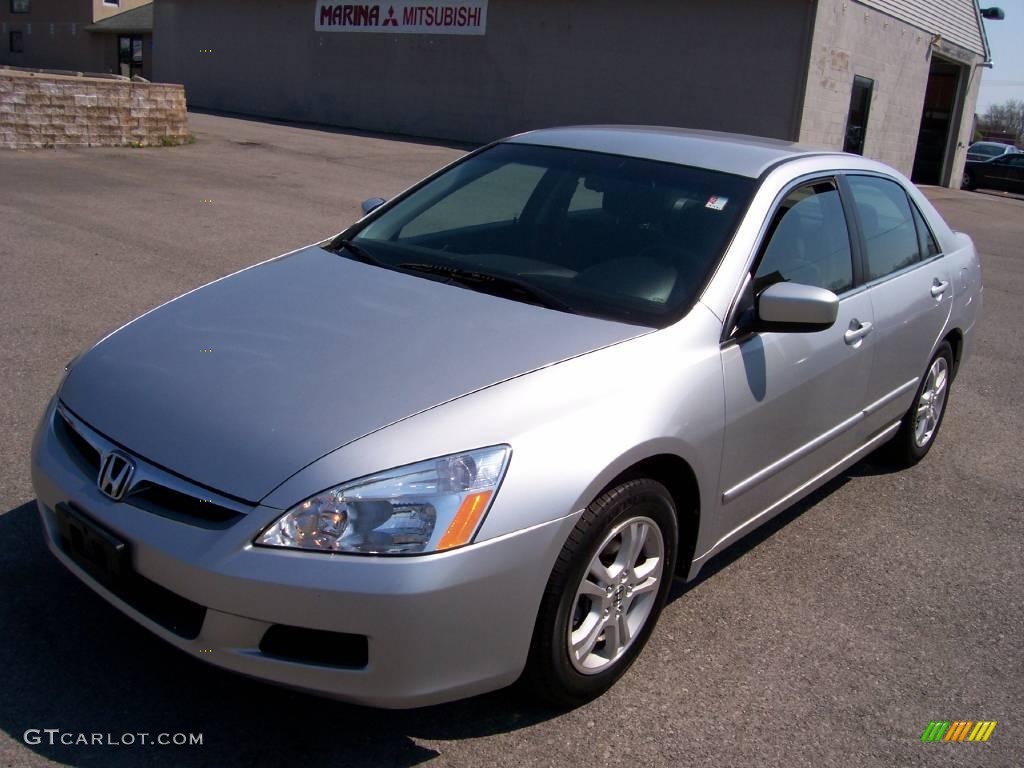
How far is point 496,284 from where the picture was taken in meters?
3.68

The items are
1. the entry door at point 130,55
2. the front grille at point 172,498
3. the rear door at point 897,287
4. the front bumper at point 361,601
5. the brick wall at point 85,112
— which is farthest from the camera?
the entry door at point 130,55

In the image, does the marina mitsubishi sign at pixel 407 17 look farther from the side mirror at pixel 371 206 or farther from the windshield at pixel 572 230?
the windshield at pixel 572 230

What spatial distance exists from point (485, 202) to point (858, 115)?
19.9m

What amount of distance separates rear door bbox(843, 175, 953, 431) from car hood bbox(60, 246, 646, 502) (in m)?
1.65

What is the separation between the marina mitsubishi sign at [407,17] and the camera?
24.8m

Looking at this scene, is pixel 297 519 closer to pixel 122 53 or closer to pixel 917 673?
pixel 917 673

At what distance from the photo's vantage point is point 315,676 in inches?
102

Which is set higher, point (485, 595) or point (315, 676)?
point (485, 595)

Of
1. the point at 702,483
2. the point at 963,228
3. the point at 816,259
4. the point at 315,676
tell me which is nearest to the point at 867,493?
the point at 816,259

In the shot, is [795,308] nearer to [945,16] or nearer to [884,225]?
[884,225]

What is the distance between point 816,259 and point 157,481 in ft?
8.80

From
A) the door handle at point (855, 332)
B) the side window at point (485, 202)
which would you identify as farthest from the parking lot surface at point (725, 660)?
the side window at point (485, 202)

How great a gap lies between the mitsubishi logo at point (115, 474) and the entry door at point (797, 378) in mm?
1866

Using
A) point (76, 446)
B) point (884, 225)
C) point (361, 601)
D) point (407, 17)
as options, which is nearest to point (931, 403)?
point (884, 225)
